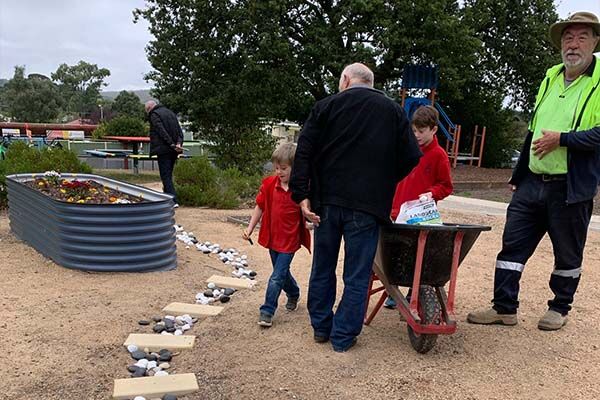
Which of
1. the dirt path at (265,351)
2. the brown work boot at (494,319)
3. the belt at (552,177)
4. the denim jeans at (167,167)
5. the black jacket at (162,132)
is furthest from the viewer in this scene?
the denim jeans at (167,167)

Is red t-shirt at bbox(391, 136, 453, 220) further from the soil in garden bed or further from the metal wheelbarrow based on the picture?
the soil in garden bed

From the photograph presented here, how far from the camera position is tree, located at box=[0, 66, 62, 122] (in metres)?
55.8

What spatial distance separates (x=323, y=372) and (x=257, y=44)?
13.5 m

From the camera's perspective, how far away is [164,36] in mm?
15547

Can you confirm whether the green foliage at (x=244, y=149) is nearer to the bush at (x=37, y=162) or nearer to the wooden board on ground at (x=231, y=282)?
the bush at (x=37, y=162)

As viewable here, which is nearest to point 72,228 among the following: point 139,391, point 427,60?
point 139,391

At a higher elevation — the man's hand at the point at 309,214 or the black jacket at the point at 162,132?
the black jacket at the point at 162,132

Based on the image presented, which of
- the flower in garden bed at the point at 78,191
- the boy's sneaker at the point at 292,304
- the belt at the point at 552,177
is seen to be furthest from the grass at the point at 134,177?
the belt at the point at 552,177

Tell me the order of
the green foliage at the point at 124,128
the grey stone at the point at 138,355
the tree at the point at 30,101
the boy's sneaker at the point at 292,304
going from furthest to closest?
1. the tree at the point at 30,101
2. the green foliage at the point at 124,128
3. the boy's sneaker at the point at 292,304
4. the grey stone at the point at 138,355


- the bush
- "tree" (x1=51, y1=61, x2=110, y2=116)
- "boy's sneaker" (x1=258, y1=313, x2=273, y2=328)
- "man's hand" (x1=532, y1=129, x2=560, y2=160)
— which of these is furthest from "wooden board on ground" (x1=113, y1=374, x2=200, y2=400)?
"tree" (x1=51, y1=61, x2=110, y2=116)

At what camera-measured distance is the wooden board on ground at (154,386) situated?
8.73 feet

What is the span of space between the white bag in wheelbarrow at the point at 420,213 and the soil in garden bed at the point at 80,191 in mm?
2880

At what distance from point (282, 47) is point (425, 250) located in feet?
40.7

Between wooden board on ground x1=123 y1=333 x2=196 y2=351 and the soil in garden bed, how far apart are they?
2055 millimetres
